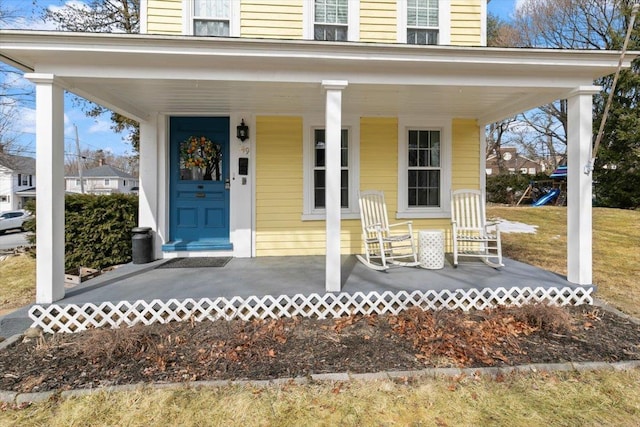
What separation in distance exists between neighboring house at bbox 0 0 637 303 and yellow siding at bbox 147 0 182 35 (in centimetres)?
1

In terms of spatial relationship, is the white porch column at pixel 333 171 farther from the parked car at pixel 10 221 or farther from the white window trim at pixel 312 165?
the parked car at pixel 10 221

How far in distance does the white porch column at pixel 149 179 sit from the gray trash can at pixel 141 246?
174 mm

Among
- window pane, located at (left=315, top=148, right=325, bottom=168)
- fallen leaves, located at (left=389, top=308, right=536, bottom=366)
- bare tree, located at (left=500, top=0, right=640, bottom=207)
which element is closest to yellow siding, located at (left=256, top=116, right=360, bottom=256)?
window pane, located at (left=315, top=148, right=325, bottom=168)

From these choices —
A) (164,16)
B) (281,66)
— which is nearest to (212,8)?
(164,16)

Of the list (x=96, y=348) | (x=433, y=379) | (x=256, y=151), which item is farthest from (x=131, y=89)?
(x=433, y=379)

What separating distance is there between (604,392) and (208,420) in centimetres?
267

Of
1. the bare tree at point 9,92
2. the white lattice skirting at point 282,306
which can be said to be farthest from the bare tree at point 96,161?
the white lattice skirting at point 282,306

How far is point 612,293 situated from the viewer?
178 inches

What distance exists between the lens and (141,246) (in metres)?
5.09

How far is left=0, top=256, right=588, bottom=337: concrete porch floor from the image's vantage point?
363cm

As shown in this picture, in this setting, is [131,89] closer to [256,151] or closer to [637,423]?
[256,151]

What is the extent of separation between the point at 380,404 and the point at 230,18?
17.8 feet

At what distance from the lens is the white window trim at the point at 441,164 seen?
5680 millimetres

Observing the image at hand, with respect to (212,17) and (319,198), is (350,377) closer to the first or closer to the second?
(319,198)
